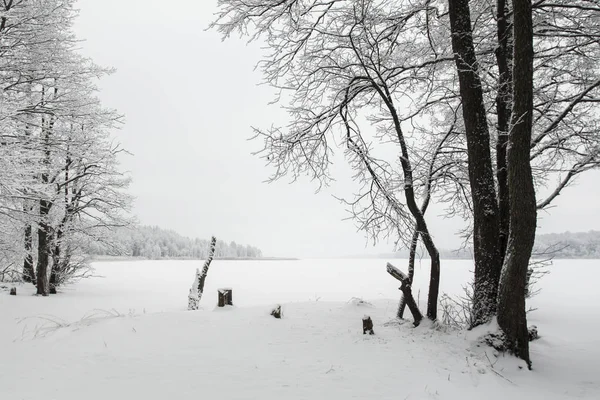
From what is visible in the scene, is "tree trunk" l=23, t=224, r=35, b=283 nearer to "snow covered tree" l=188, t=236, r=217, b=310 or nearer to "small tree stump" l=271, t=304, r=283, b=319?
"snow covered tree" l=188, t=236, r=217, b=310

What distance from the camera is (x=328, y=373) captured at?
4219 millimetres

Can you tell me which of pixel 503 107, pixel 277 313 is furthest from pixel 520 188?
pixel 277 313

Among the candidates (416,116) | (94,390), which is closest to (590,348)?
(416,116)

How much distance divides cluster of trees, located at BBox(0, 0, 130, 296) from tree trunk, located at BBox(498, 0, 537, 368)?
1077 centimetres

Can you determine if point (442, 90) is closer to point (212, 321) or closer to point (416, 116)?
point (416, 116)

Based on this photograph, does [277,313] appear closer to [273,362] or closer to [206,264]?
[273,362]

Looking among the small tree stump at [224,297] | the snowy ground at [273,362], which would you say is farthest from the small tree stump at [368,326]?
the small tree stump at [224,297]

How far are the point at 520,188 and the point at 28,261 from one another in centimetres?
2028

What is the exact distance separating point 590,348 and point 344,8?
7.25 meters

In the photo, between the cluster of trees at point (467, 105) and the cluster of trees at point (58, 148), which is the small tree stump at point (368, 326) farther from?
the cluster of trees at point (58, 148)

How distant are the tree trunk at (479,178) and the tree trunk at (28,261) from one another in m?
17.4

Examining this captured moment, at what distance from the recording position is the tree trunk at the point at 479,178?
5512 mm

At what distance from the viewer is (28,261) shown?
17.0 meters

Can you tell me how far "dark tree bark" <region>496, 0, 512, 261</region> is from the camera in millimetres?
5633
